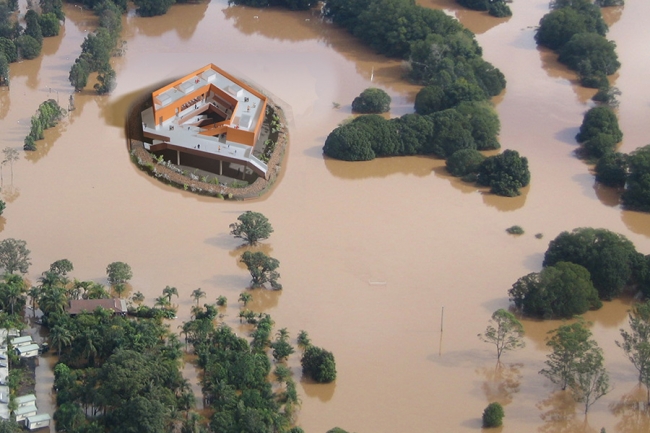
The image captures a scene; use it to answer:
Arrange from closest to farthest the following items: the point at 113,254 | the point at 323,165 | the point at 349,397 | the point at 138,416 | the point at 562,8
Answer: the point at 138,416 → the point at 349,397 → the point at 113,254 → the point at 323,165 → the point at 562,8

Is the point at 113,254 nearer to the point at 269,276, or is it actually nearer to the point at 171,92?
the point at 269,276

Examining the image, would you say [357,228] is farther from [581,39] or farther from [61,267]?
[581,39]

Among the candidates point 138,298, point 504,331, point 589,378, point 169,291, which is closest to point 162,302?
point 169,291

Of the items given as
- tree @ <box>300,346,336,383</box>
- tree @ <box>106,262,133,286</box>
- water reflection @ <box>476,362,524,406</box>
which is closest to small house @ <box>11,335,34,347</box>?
tree @ <box>106,262,133,286</box>

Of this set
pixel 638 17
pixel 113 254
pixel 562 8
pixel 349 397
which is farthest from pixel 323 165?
pixel 638 17

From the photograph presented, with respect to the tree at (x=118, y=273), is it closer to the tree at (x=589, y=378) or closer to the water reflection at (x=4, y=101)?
the tree at (x=589, y=378)

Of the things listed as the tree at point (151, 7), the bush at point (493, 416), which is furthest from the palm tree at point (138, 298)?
the tree at point (151, 7)

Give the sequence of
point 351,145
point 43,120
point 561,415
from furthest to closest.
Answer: point 43,120 → point 351,145 → point 561,415
